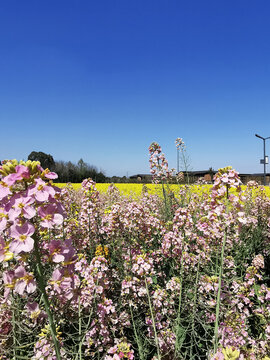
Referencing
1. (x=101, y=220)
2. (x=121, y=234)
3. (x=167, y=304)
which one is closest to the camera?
(x=167, y=304)

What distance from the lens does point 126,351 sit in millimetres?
1770

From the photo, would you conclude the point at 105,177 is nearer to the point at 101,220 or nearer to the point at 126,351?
the point at 101,220

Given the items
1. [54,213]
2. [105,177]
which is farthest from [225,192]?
[105,177]

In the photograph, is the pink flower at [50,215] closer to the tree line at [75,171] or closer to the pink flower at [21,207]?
the pink flower at [21,207]

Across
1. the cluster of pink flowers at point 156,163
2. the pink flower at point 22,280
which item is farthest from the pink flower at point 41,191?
the cluster of pink flowers at point 156,163

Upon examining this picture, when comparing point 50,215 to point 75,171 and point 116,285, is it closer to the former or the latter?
point 116,285

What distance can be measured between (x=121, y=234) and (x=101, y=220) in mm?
955

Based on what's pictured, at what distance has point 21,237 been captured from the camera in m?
1.10

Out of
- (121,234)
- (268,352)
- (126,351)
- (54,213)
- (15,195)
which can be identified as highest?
(15,195)

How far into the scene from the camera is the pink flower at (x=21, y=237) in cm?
108

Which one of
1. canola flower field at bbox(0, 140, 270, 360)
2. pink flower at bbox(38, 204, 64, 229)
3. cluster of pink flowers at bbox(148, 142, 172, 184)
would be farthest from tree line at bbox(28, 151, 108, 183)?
pink flower at bbox(38, 204, 64, 229)

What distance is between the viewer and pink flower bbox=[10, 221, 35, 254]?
1.08 meters

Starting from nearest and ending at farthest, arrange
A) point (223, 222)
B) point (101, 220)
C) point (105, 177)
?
point (223, 222)
point (101, 220)
point (105, 177)

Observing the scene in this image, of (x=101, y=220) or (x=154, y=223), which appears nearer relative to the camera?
(x=154, y=223)
